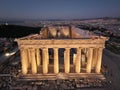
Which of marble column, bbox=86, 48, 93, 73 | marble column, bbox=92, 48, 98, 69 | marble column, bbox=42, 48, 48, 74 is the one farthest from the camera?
marble column, bbox=92, 48, 98, 69

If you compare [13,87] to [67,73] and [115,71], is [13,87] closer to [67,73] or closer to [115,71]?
[67,73]

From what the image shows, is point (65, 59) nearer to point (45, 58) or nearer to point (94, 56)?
point (45, 58)

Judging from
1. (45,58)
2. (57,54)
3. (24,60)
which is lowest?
(24,60)

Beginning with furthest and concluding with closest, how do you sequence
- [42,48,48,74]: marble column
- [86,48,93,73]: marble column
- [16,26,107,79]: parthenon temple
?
[86,48,93,73]: marble column < [42,48,48,74]: marble column < [16,26,107,79]: parthenon temple

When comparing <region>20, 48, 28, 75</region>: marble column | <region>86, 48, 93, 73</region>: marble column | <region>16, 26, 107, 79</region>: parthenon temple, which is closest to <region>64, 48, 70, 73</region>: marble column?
<region>16, 26, 107, 79</region>: parthenon temple

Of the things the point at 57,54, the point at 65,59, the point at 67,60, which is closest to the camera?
the point at 57,54

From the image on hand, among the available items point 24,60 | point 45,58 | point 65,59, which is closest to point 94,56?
point 65,59

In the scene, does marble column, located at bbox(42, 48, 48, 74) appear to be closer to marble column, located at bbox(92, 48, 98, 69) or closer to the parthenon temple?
the parthenon temple

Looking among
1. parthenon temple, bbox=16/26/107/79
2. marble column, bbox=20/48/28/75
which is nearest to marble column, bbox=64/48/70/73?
parthenon temple, bbox=16/26/107/79

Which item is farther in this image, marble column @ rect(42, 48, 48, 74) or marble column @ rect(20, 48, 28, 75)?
marble column @ rect(42, 48, 48, 74)

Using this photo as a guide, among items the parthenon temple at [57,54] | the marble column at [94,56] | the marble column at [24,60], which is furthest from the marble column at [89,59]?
the marble column at [24,60]

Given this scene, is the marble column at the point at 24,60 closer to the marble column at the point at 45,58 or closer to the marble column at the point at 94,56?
the marble column at the point at 45,58

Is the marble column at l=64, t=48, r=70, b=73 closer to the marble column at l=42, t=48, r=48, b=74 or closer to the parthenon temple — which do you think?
the parthenon temple
